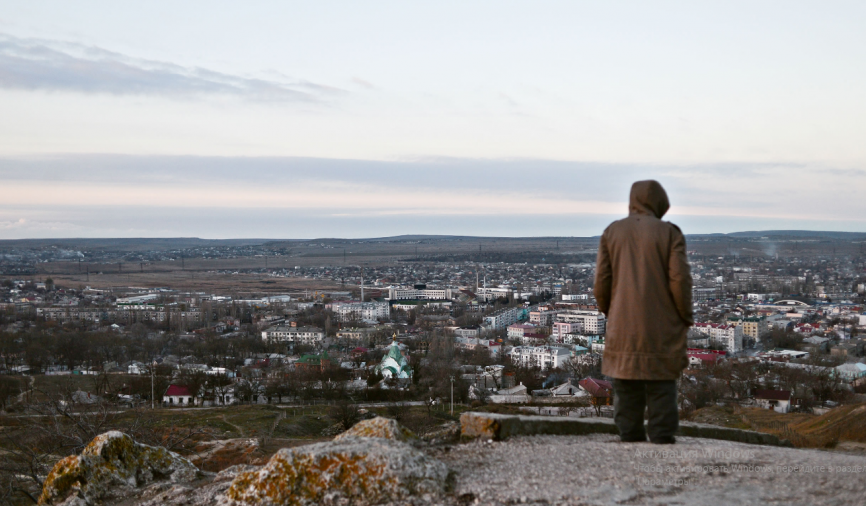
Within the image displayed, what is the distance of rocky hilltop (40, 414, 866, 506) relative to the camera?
143 inches

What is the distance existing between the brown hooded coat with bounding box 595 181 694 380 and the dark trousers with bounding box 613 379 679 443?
15 centimetres

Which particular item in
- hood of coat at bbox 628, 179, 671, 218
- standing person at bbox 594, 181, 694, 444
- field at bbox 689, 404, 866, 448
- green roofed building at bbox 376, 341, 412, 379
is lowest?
green roofed building at bbox 376, 341, 412, 379

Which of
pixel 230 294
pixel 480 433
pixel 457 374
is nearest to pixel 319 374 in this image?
pixel 457 374

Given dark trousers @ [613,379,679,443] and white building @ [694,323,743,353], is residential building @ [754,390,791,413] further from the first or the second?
dark trousers @ [613,379,679,443]

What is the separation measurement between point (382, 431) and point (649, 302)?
1.98 metres

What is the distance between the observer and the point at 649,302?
429 cm

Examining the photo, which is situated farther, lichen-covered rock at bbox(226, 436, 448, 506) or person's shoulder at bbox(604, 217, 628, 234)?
person's shoulder at bbox(604, 217, 628, 234)

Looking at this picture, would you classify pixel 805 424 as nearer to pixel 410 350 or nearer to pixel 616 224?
pixel 616 224

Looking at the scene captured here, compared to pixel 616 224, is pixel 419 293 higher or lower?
lower

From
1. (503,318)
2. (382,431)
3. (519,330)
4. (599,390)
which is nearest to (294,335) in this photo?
(519,330)

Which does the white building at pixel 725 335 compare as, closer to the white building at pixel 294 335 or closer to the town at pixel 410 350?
the town at pixel 410 350

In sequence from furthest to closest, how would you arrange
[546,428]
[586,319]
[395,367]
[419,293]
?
[419,293], [586,319], [395,367], [546,428]

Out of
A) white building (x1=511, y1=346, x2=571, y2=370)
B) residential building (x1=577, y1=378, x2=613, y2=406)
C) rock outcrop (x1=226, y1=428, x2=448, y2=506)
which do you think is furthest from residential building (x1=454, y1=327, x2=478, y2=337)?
rock outcrop (x1=226, y1=428, x2=448, y2=506)

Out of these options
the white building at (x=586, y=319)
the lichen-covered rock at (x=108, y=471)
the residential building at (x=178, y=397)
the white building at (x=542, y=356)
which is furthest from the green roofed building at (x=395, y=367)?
the lichen-covered rock at (x=108, y=471)
